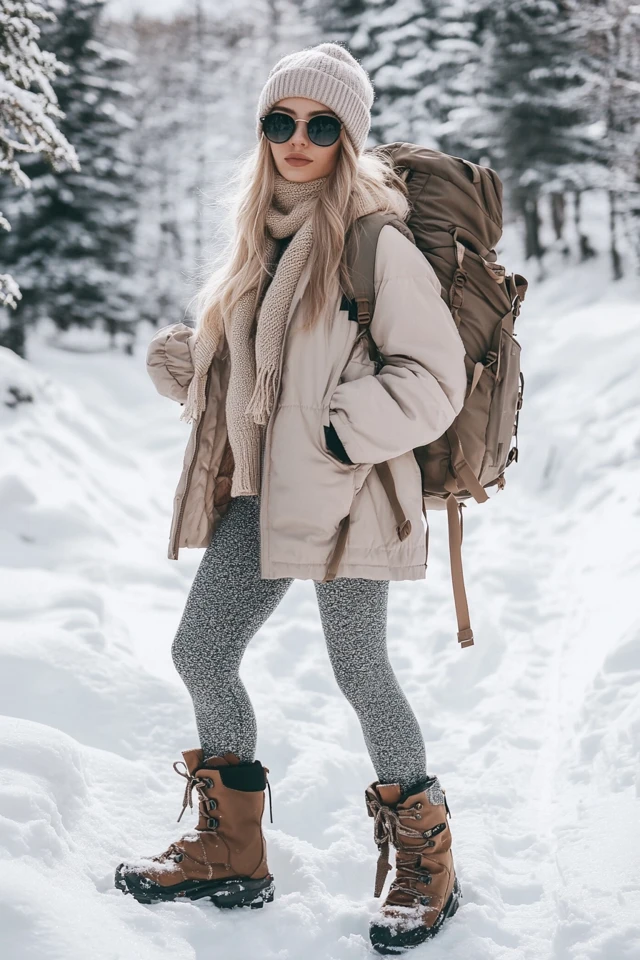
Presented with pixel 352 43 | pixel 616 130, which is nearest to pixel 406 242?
pixel 616 130

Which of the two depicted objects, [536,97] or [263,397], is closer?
[263,397]

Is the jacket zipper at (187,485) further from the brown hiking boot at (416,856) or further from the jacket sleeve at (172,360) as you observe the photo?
the brown hiking boot at (416,856)

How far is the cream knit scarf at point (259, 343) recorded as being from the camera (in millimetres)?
2232

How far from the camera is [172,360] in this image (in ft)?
8.45

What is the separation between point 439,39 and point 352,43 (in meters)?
2.42

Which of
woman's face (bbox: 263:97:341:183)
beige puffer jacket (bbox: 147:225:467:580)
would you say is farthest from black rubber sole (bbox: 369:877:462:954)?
woman's face (bbox: 263:97:341:183)

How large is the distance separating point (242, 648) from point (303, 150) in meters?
1.34

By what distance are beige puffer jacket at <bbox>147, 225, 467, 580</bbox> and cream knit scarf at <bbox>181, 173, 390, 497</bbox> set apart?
4 centimetres

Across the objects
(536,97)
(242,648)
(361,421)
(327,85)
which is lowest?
(536,97)

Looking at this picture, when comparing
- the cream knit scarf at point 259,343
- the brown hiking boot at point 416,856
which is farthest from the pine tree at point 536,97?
the brown hiking boot at point 416,856

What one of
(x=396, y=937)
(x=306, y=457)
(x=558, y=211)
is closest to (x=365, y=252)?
(x=306, y=457)

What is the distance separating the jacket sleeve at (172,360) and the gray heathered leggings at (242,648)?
16.2 inches

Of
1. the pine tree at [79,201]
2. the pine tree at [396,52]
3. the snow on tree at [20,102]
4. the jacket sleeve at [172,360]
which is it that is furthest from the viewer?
the pine tree at [396,52]

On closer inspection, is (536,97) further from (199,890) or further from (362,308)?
(199,890)
